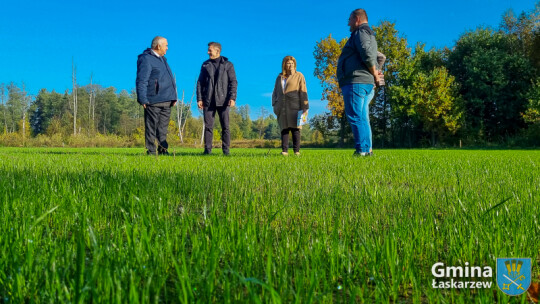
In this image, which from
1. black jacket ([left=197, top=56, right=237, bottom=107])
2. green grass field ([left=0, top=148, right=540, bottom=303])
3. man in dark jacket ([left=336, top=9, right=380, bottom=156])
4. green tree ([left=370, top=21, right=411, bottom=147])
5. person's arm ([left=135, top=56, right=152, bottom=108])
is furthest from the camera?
green tree ([left=370, top=21, right=411, bottom=147])

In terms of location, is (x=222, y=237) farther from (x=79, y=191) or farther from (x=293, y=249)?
(x=79, y=191)

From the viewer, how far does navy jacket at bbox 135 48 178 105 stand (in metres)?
8.34

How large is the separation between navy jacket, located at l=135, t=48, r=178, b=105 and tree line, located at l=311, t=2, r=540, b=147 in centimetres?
3117

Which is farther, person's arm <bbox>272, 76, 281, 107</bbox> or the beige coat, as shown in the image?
person's arm <bbox>272, 76, 281, 107</bbox>

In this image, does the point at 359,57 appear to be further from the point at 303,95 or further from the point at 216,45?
the point at 216,45

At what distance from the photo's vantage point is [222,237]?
1.47 m

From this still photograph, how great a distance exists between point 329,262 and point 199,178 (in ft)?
8.05

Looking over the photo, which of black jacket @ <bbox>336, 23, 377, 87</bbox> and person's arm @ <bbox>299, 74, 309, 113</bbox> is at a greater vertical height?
black jacket @ <bbox>336, 23, 377, 87</bbox>

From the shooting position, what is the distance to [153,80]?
28.3ft

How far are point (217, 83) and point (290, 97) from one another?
182cm

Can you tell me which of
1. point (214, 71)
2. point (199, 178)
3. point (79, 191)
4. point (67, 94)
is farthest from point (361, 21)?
point (67, 94)

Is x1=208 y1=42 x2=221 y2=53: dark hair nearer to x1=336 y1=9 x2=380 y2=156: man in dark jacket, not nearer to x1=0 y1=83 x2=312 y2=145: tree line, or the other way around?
x1=336 y1=9 x2=380 y2=156: man in dark jacket

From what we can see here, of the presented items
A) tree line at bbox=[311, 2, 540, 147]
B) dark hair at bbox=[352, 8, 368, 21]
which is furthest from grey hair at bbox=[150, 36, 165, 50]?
tree line at bbox=[311, 2, 540, 147]

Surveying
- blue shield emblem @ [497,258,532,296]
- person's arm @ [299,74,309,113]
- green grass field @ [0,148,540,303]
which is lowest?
blue shield emblem @ [497,258,532,296]
